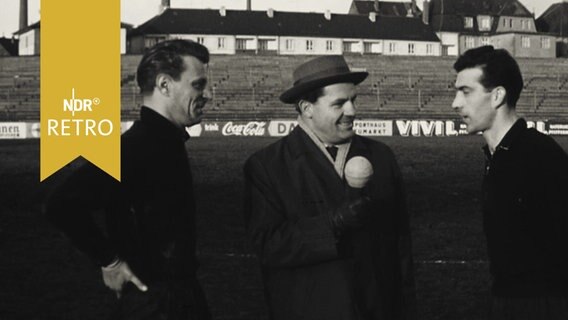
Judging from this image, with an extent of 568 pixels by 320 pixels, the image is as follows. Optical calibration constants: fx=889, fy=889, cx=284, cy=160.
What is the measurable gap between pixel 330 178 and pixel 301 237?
0.40 metres

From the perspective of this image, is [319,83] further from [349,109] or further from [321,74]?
[349,109]

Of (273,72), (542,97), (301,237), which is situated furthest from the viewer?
(273,72)

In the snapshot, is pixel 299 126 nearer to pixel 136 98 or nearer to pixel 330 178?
pixel 330 178

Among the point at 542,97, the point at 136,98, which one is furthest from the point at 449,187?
the point at 542,97

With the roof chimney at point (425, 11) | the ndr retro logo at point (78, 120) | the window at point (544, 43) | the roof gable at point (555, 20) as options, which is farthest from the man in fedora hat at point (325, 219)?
the roof gable at point (555, 20)

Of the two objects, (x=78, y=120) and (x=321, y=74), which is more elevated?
(x=78, y=120)

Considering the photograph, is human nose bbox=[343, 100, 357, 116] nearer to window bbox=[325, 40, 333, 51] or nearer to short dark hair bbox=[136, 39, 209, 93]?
short dark hair bbox=[136, 39, 209, 93]

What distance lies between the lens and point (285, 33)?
98.4 m

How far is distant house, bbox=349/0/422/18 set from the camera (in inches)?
4619

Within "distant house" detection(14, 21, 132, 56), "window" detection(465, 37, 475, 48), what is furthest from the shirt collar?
"window" detection(465, 37, 475, 48)

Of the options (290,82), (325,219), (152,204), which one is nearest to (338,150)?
(325,219)

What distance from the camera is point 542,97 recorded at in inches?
2584

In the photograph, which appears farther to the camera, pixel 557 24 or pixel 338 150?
pixel 557 24

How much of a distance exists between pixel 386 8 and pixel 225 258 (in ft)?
360
